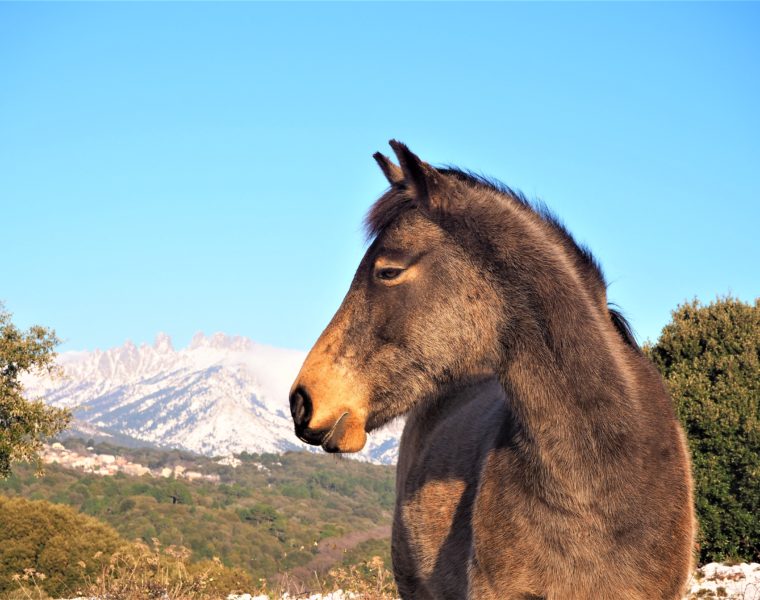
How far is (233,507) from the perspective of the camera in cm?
9069

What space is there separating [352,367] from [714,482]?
12.8 meters

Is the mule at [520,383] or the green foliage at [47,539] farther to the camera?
the green foliage at [47,539]

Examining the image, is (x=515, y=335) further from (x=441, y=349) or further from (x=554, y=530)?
(x=554, y=530)

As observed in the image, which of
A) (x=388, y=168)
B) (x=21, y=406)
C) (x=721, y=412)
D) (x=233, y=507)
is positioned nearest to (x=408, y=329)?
(x=388, y=168)

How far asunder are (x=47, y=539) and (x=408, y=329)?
3323cm

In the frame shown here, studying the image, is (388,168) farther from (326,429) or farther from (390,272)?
(326,429)

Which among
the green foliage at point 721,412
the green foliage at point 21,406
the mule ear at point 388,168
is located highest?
the green foliage at point 721,412

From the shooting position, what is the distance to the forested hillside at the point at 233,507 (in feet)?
194

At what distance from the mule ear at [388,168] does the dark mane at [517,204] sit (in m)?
0.19

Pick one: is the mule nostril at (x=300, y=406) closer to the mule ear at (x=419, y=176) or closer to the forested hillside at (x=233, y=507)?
the mule ear at (x=419, y=176)

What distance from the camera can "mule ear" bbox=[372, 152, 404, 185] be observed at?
480 cm

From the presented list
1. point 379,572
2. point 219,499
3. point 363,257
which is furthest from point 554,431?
point 219,499

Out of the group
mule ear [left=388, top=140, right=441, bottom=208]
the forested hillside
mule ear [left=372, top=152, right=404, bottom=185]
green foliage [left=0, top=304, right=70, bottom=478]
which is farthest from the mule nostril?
green foliage [left=0, top=304, right=70, bottom=478]

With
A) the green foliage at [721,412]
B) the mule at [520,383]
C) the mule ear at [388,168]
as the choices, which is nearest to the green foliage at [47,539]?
the green foliage at [721,412]
